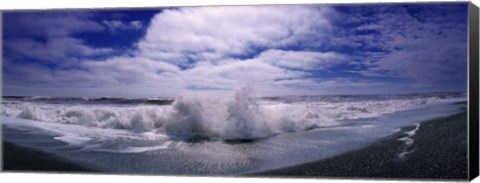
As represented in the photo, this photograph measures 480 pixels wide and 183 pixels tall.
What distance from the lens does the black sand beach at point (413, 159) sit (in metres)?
8.21

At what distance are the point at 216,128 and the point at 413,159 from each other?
198cm

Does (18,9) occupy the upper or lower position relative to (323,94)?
upper

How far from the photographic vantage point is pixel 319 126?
869cm

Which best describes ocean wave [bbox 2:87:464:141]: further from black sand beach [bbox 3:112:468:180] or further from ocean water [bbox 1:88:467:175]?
black sand beach [bbox 3:112:468:180]

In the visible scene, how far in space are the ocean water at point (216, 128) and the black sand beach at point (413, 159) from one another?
0.25ft

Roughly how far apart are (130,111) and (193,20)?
1.20m

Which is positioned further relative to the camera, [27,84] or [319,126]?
[27,84]

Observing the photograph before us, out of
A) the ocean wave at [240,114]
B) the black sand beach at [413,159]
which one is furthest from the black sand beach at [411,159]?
the ocean wave at [240,114]

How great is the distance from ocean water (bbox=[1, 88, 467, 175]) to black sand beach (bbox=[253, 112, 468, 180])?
7 cm

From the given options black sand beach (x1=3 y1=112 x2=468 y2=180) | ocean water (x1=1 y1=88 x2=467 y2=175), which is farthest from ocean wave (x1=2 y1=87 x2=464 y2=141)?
black sand beach (x1=3 y1=112 x2=468 y2=180)

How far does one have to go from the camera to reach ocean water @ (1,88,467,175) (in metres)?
8.53

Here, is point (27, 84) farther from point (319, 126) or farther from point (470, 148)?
point (470, 148)

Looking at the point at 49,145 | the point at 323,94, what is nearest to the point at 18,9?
the point at 49,145

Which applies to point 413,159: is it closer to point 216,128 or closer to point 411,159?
point 411,159
